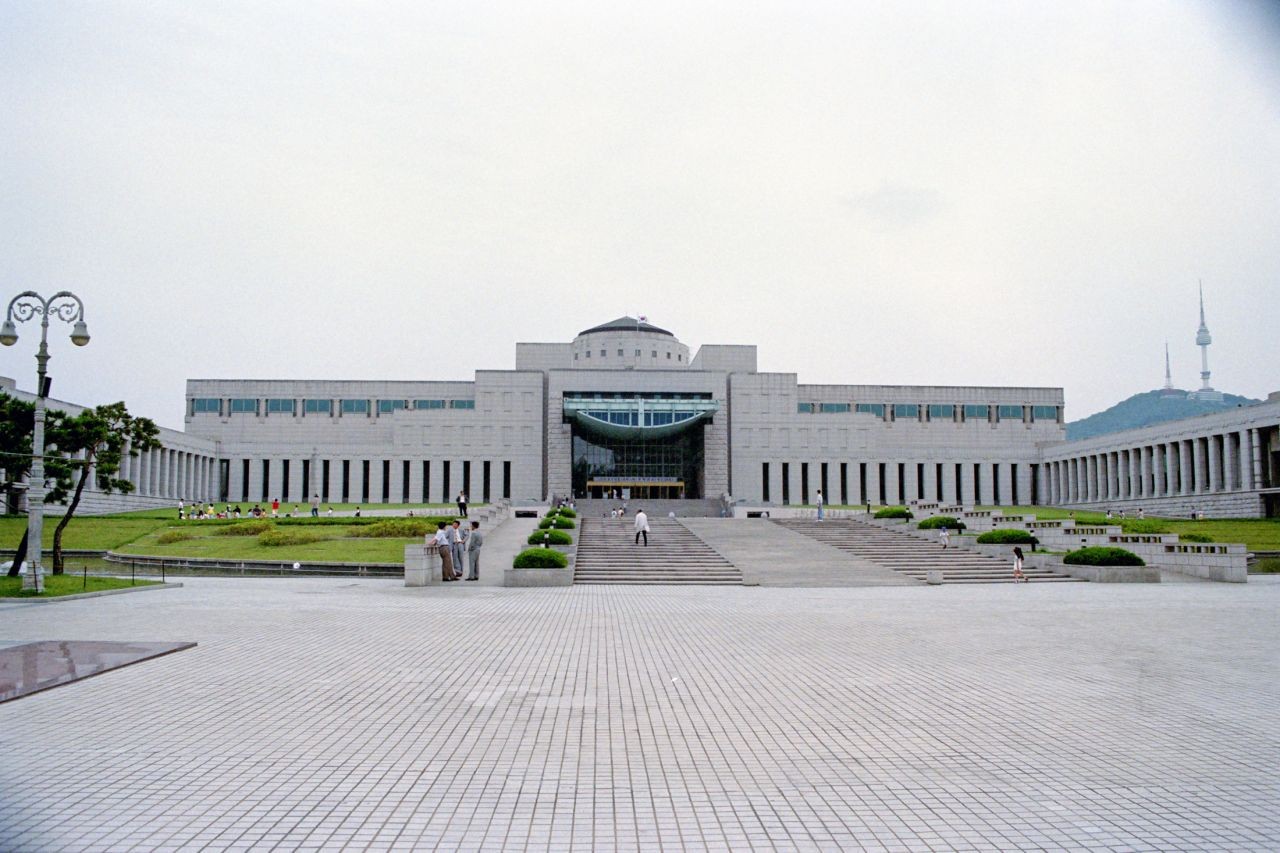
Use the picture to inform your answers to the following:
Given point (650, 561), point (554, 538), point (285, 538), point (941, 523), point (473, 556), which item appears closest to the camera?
point (473, 556)

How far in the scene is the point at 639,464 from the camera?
8094 centimetres

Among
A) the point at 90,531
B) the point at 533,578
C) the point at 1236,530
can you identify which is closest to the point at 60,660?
the point at 533,578

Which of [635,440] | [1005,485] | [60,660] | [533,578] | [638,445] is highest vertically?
[635,440]

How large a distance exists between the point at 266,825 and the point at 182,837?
0.47 m

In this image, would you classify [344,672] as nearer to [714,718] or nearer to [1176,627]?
[714,718]

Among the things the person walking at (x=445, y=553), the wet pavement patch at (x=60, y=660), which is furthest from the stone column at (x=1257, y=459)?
the wet pavement patch at (x=60, y=660)

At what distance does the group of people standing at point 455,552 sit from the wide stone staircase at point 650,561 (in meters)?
3.09

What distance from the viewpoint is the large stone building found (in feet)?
250

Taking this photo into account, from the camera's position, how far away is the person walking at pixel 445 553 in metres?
25.5

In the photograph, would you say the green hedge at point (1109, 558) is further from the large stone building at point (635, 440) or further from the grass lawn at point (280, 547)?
the large stone building at point (635, 440)

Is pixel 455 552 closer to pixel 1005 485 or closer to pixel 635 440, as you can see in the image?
pixel 635 440

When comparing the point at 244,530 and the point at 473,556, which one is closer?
the point at 473,556

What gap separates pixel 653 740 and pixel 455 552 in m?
19.3

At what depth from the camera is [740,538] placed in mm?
38000
